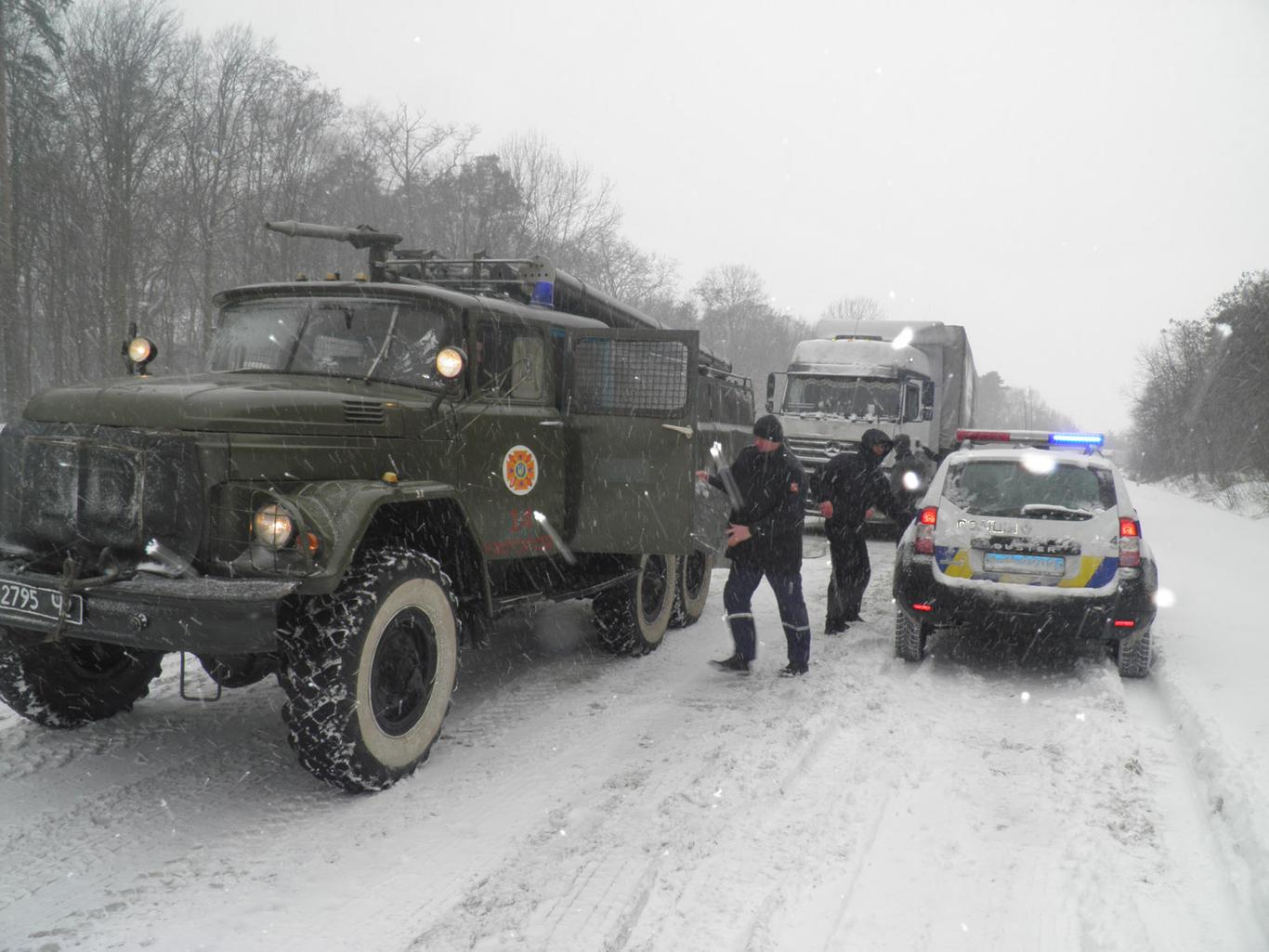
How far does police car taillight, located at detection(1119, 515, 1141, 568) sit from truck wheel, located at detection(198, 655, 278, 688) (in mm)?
5254

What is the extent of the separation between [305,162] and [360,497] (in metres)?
31.9

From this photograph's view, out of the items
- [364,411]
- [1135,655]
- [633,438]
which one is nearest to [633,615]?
[633,438]

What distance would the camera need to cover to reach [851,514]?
7914 millimetres

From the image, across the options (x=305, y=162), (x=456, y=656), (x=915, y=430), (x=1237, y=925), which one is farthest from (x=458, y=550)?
(x=305, y=162)

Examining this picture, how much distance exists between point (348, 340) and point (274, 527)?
1520 millimetres

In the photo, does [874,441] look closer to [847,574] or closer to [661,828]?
[847,574]

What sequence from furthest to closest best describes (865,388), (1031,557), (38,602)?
(865,388) < (1031,557) < (38,602)

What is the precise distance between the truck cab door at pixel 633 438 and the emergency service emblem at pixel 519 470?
42 cm

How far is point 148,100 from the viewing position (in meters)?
25.3

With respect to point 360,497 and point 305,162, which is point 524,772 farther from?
point 305,162

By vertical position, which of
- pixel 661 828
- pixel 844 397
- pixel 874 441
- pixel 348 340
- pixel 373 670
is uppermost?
pixel 844 397

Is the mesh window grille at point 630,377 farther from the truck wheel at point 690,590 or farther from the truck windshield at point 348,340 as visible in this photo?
the truck wheel at point 690,590

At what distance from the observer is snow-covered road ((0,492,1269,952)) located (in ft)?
9.94

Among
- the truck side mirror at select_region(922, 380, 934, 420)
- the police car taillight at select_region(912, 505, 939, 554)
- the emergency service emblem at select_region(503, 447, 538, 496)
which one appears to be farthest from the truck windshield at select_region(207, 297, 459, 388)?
the truck side mirror at select_region(922, 380, 934, 420)
